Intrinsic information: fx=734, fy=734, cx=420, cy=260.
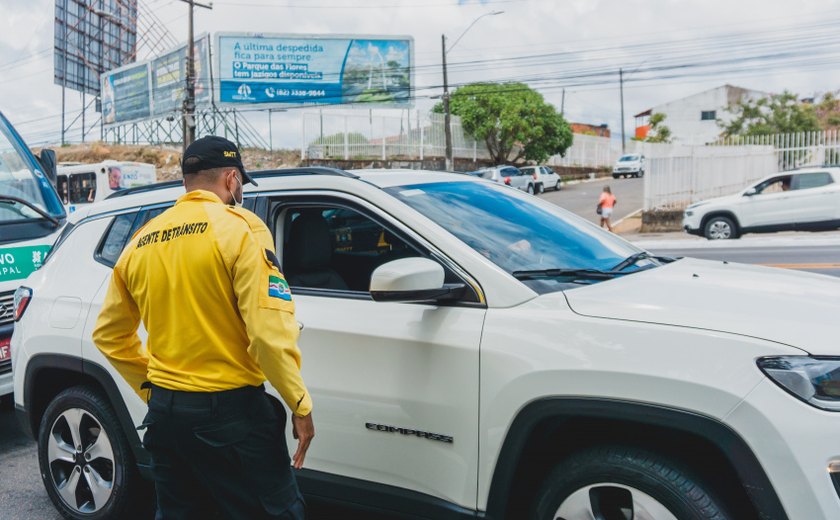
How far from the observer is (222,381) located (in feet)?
7.39

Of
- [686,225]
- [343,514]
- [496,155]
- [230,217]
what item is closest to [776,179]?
[686,225]

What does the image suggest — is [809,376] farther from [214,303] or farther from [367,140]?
[367,140]

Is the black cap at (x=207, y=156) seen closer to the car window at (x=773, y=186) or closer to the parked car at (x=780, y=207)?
the parked car at (x=780, y=207)

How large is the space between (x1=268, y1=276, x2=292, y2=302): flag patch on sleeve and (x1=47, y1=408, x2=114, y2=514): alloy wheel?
189 cm

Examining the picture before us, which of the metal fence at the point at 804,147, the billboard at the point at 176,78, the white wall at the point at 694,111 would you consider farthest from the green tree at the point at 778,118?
the billboard at the point at 176,78

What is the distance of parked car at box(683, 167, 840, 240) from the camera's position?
55.6 feet

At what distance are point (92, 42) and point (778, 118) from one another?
138ft

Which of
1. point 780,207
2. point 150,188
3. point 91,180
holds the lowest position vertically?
point 780,207

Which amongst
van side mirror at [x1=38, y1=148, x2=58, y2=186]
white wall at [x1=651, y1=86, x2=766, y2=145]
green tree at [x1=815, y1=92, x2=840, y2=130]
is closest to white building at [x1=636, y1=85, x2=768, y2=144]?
white wall at [x1=651, y1=86, x2=766, y2=145]

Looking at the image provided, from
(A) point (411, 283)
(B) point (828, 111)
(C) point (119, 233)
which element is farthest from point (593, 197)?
(A) point (411, 283)

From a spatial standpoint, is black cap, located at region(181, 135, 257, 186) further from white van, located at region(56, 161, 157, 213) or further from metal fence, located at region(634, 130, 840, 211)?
white van, located at region(56, 161, 157, 213)

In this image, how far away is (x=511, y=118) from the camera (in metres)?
39.3

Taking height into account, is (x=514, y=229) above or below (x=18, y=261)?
above

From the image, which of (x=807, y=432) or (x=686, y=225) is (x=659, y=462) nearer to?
(x=807, y=432)
